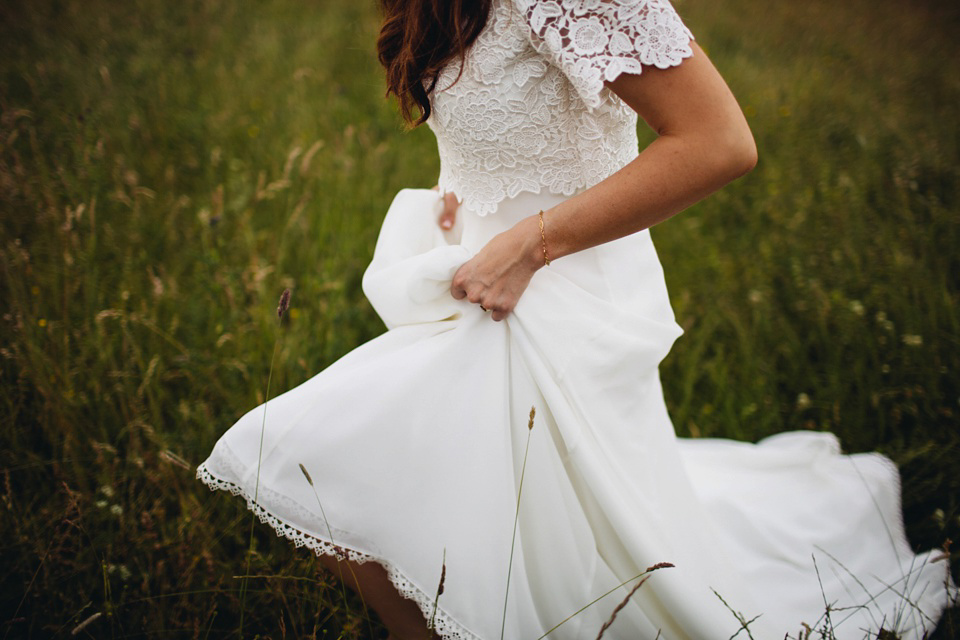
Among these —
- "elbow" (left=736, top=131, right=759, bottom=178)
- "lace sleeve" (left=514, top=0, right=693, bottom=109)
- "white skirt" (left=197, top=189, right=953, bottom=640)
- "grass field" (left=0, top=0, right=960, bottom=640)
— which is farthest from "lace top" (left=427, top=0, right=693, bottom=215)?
"grass field" (left=0, top=0, right=960, bottom=640)

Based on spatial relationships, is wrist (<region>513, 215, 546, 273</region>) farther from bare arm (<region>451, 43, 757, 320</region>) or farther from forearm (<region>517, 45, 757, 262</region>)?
forearm (<region>517, 45, 757, 262</region>)

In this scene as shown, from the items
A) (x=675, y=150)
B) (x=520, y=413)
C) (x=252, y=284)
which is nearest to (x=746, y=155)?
(x=675, y=150)

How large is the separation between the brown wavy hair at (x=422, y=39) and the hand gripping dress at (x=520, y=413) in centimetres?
3

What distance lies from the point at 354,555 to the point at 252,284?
1.63 meters

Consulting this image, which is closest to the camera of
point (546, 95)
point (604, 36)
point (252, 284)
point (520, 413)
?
point (604, 36)

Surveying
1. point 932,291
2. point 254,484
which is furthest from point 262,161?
point 932,291

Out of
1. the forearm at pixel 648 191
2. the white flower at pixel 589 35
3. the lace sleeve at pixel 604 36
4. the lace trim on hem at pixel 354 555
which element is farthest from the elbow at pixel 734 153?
the lace trim on hem at pixel 354 555

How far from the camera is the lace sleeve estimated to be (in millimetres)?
1147

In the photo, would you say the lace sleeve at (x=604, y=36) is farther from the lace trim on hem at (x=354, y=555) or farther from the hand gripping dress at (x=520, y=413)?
the lace trim on hem at (x=354, y=555)

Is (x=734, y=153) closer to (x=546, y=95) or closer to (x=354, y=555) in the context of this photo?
(x=546, y=95)

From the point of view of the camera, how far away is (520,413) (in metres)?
1.44

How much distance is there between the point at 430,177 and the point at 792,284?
2.61 meters

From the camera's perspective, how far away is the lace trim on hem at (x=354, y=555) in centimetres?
132

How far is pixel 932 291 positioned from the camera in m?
2.99
